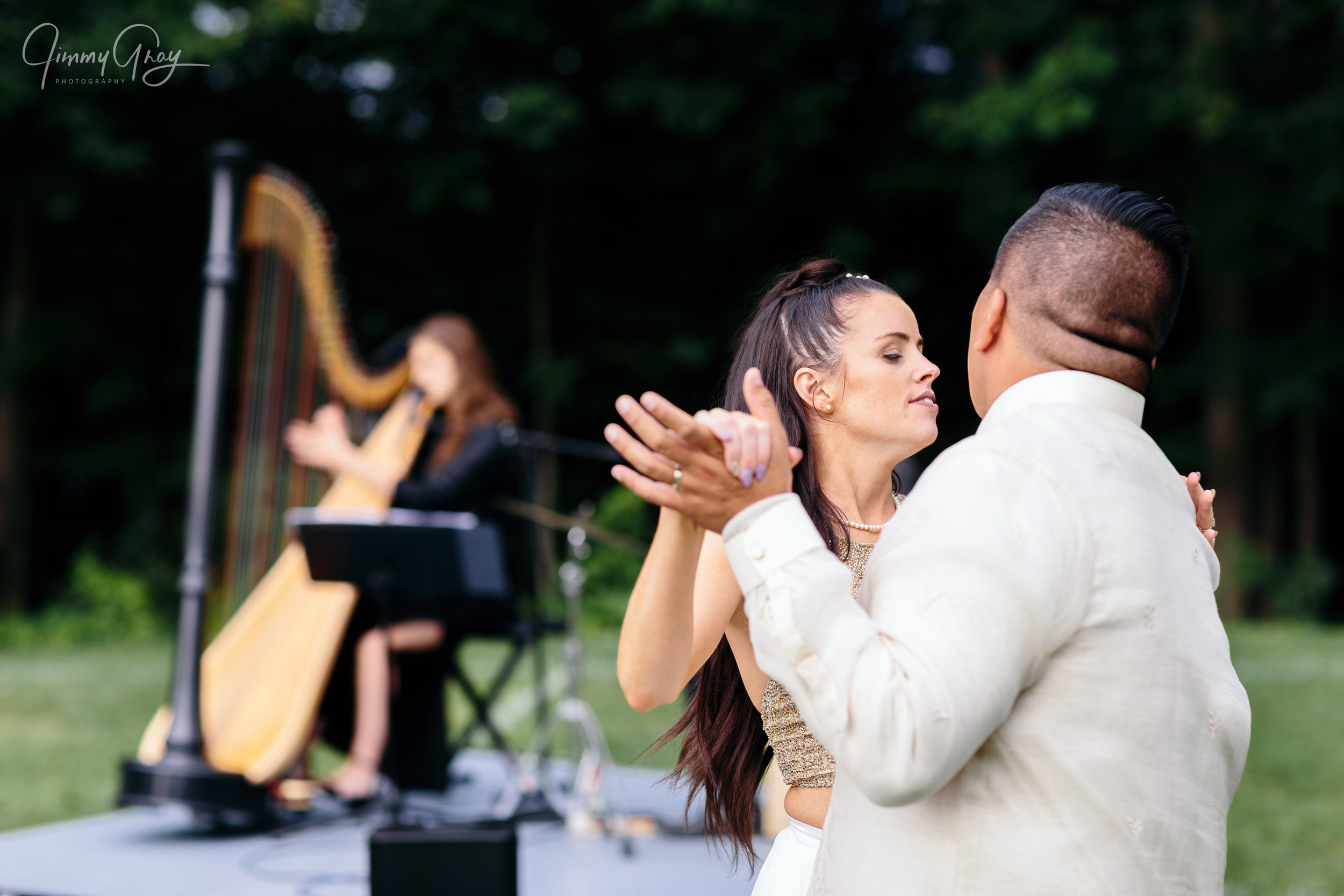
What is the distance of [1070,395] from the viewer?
1.13 m

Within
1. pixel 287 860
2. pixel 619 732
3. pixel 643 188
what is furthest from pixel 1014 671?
pixel 643 188

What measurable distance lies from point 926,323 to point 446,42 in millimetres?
6106

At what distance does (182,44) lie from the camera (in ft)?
36.4

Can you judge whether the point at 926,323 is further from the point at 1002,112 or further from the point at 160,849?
the point at 160,849

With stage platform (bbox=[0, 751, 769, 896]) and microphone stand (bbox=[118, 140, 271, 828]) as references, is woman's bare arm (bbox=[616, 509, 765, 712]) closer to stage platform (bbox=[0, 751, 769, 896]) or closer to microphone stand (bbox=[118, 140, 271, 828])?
stage platform (bbox=[0, 751, 769, 896])

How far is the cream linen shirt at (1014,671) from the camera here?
95 cm

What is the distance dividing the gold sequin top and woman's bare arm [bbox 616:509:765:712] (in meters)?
0.04

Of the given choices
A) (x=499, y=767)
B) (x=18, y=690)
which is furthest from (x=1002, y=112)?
(x=18, y=690)

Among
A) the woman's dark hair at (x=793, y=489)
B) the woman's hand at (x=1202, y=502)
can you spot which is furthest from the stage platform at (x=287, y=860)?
the woman's hand at (x=1202, y=502)

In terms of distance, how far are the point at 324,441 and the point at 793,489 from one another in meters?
3.14

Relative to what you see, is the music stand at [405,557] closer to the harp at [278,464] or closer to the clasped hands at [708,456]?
the harp at [278,464]

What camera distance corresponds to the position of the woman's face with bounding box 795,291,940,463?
5.75ft

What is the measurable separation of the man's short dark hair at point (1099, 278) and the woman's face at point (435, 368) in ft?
11.8

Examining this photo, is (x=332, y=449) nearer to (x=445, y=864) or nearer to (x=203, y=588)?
(x=203, y=588)
